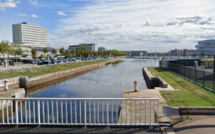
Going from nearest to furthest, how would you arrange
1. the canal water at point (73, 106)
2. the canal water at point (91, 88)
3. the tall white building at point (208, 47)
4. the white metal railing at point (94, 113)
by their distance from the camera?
the white metal railing at point (94, 113)
the canal water at point (73, 106)
the canal water at point (91, 88)
the tall white building at point (208, 47)

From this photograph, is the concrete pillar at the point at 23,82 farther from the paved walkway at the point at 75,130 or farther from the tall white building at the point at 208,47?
the tall white building at the point at 208,47

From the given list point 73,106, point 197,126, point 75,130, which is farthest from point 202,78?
point 75,130

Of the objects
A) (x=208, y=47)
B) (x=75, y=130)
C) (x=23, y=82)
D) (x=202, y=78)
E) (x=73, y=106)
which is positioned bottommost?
(x=73, y=106)

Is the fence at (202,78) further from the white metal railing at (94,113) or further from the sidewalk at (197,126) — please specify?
the sidewalk at (197,126)

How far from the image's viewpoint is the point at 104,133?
677 centimetres

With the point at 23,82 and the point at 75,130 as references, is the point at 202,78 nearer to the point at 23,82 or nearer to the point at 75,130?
the point at 75,130

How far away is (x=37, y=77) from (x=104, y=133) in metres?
28.6

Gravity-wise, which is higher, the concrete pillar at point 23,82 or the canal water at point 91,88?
the concrete pillar at point 23,82

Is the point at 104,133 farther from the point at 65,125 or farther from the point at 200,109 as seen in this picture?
the point at 200,109

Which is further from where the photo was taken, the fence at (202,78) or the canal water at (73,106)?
the fence at (202,78)

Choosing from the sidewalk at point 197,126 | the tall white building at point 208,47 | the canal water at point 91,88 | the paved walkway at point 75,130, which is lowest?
the canal water at point 91,88

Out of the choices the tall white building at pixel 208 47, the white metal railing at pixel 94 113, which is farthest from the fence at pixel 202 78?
the tall white building at pixel 208 47

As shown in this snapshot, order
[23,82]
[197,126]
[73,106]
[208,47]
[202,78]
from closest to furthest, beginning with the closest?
[197,126] < [73,106] < [202,78] < [23,82] < [208,47]

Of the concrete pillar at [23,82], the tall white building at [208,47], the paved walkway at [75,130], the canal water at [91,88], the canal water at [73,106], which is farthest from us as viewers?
the tall white building at [208,47]
